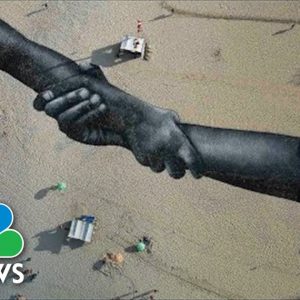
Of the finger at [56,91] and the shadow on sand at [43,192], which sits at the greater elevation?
the finger at [56,91]

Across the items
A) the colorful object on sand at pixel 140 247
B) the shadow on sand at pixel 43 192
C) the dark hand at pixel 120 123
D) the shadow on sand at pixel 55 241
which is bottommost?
the colorful object on sand at pixel 140 247

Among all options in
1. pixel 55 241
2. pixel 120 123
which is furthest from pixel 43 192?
pixel 120 123

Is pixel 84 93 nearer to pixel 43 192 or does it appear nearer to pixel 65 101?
pixel 65 101

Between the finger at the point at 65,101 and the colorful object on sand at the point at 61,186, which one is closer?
the colorful object on sand at the point at 61,186

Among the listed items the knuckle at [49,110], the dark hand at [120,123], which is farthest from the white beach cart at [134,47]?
the knuckle at [49,110]

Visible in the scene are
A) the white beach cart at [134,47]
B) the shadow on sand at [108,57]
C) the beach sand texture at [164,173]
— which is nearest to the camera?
the beach sand texture at [164,173]

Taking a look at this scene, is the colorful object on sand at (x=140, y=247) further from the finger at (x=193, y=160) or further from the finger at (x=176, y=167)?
the finger at (x=193, y=160)

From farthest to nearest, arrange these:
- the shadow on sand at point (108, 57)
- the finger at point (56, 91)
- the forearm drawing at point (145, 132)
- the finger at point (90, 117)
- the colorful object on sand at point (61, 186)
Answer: the shadow on sand at point (108, 57), the finger at point (56, 91), the finger at point (90, 117), the colorful object on sand at point (61, 186), the forearm drawing at point (145, 132)
